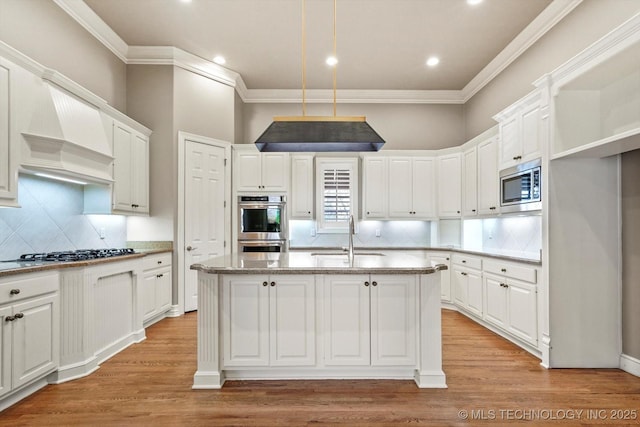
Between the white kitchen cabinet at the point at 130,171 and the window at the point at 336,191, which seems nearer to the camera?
the white kitchen cabinet at the point at 130,171

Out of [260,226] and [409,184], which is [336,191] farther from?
[260,226]

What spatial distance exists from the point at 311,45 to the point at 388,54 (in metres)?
1.02

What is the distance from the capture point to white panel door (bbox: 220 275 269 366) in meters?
2.59

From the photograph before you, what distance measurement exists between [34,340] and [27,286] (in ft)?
1.27

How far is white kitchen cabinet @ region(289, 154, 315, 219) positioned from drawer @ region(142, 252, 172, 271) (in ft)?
6.08

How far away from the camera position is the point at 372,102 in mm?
5828

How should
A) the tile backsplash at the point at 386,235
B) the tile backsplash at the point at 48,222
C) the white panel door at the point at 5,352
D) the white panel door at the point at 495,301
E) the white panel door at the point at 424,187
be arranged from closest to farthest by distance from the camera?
the white panel door at the point at 5,352, the tile backsplash at the point at 48,222, the white panel door at the point at 495,301, the white panel door at the point at 424,187, the tile backsplash at the point at 386,235

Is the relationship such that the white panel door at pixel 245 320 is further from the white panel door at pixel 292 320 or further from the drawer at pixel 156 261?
the drawer at pixel 156 261

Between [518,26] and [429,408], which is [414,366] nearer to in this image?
[429,408]

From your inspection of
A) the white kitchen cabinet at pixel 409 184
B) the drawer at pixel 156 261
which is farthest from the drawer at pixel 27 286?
the white kitchen cabinet at pixel 409 184

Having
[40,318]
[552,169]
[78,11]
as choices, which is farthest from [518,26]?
[40,318]

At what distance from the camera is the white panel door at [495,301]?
11.8 feet

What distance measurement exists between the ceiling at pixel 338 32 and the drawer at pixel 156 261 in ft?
8.65

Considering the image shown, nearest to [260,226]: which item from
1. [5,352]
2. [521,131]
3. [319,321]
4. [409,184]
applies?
[409,184]
